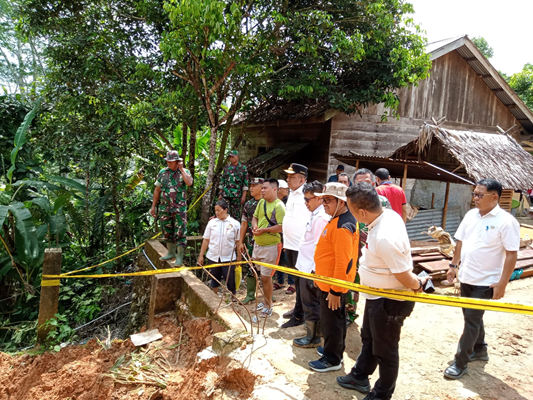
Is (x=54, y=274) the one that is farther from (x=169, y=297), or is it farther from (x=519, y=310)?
(x=519, y=310)

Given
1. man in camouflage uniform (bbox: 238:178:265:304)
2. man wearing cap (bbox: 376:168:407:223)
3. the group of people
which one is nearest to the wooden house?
man wearing cap (bbox: 376:168:407:223)

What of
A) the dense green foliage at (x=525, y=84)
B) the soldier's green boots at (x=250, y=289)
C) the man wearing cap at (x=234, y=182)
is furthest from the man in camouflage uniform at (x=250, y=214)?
the dense green foliage at (x=525, y=84)

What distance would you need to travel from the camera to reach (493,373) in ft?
11.8

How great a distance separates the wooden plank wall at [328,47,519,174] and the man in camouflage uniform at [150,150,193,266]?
490 centimetres

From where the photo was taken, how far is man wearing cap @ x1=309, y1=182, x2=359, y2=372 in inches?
125

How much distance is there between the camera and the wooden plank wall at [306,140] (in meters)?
9.96

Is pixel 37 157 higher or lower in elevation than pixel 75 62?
lower

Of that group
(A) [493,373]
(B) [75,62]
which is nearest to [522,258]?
(A) [493,373]

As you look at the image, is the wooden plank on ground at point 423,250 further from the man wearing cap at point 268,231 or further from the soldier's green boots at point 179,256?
the soldier's green boots at point 179,256

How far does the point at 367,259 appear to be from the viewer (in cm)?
287

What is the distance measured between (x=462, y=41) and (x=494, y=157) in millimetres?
4530

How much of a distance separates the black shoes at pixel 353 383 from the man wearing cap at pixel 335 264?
0.72 feet

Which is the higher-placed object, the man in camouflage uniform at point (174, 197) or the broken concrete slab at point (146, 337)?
the man in camouflage uniform at point (174, 197)

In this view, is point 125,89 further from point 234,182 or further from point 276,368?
point 276,368
